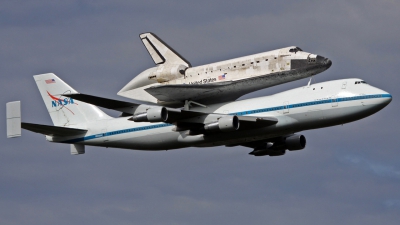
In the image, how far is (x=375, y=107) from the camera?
6456 centimetres

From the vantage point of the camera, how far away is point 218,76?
6425 centimetres

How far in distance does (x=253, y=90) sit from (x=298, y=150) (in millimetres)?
11979

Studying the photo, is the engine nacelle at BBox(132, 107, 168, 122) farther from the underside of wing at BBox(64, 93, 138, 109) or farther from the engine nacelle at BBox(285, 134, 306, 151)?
the engine nacelle at BBox(285, 134, 306, 151)

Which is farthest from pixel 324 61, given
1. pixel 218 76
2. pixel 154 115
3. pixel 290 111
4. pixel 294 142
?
pixel 294 142

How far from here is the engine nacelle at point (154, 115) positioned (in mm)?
64250

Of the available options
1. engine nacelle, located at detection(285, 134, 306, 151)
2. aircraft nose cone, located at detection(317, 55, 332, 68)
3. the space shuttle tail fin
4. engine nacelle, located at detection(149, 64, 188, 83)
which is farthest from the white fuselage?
engine nacelle, located at detection(285, 134, 306, 151)

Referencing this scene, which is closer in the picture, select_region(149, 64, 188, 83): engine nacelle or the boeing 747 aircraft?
the boeing 747 aircraft

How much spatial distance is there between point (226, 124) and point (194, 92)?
3364 mm

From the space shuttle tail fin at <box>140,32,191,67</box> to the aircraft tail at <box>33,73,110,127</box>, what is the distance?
8026 millimetres

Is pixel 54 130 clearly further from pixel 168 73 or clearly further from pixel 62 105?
pixel 168 73

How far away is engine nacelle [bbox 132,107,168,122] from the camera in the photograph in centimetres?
6425

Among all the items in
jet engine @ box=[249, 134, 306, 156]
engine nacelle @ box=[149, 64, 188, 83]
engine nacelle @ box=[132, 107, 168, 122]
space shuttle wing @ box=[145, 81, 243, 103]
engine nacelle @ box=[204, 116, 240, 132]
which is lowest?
jet engine @ box=[249, 134, 306, 156]

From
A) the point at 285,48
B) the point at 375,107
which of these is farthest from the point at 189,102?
the point at 375,107

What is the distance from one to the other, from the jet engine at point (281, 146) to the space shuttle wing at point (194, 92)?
8.18 m
